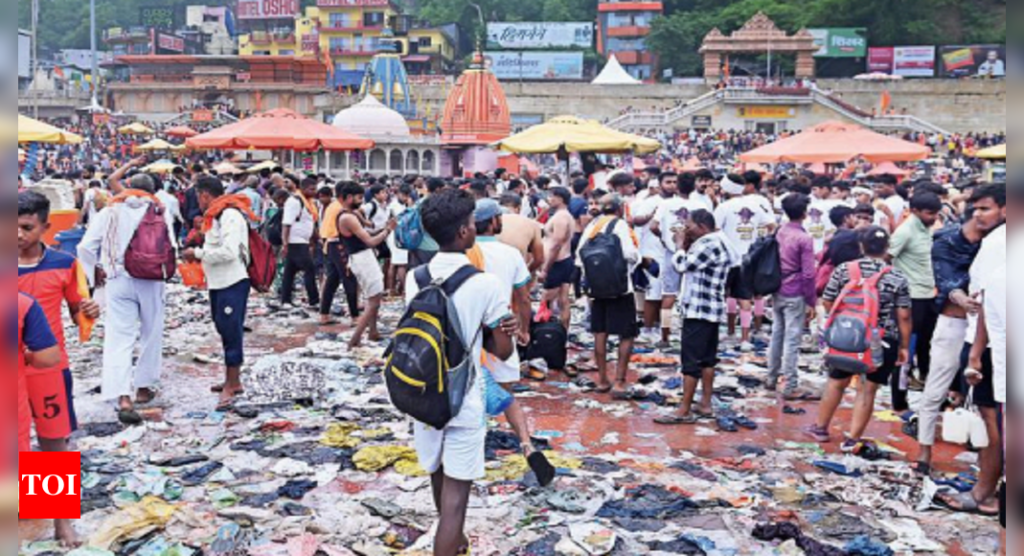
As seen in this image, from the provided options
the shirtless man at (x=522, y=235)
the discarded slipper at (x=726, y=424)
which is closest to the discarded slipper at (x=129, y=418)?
the shirtless man at (x=522, y=235)

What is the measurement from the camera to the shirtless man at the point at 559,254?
753cm

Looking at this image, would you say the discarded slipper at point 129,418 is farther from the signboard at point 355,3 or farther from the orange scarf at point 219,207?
the signboard at point 355,3

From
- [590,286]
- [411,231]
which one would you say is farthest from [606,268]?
[411,231]

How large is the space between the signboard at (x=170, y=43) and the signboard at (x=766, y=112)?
43967mm

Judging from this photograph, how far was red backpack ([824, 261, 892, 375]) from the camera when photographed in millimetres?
5395

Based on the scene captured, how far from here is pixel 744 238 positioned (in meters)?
8.34

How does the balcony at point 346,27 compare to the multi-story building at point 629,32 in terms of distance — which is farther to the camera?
the balcony at point 346,27

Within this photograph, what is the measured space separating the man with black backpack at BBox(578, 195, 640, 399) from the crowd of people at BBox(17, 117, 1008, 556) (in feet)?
0.05

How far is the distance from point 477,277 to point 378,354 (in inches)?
189

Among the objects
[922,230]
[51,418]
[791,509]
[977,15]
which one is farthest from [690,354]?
[977,15]

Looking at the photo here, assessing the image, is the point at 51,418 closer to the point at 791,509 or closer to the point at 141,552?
the point at 141,552

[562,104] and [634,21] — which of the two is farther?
[634,21]

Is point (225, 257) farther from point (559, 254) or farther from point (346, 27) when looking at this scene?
point (346, 27)

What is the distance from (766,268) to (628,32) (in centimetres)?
5433
